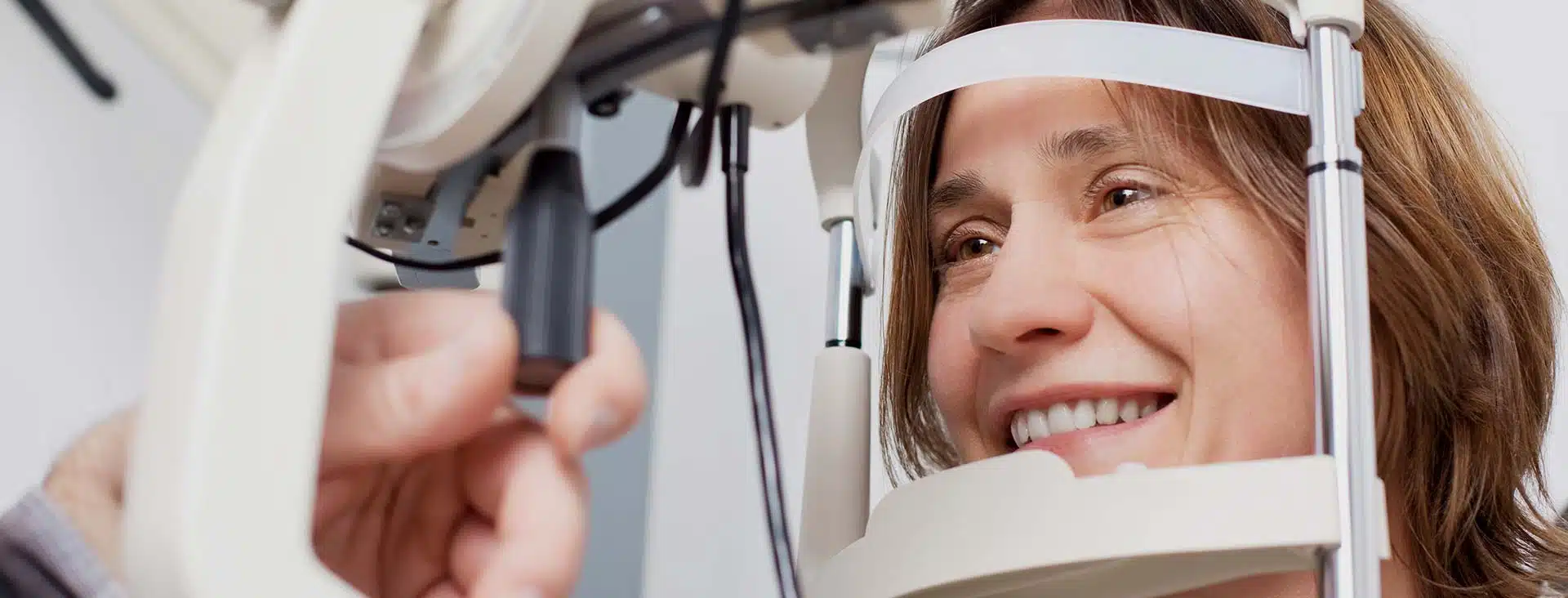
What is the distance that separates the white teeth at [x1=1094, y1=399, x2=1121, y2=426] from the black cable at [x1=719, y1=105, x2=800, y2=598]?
37 cm

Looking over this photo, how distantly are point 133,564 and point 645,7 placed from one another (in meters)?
0.24

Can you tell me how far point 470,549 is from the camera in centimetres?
46

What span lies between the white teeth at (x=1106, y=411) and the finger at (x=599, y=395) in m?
0.53

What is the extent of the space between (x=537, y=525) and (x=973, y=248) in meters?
0.70

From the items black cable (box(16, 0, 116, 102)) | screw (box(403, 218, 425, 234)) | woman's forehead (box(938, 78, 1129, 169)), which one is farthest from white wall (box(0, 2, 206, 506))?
woman's forehead (box(938, 78, 1129, 169))

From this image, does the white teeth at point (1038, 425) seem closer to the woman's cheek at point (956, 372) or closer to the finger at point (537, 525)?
the woman's cheek at point (956, 372)

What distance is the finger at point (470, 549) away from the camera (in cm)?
45

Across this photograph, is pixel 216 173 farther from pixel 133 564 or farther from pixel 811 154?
pixel 811 154

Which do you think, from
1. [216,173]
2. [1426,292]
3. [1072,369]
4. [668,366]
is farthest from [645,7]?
[668,366]

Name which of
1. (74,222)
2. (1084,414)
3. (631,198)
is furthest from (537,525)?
(1084,414)

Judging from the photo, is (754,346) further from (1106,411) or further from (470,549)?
(1106,411)

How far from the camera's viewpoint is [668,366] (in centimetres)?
139

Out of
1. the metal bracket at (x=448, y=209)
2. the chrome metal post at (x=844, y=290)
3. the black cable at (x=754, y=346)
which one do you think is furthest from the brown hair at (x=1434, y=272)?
the metal bracket at (x=448, y=209)

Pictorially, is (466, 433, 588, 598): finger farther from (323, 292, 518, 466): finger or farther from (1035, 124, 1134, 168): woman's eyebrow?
(1035, 124, 1134, 168): woman's eyebrow
